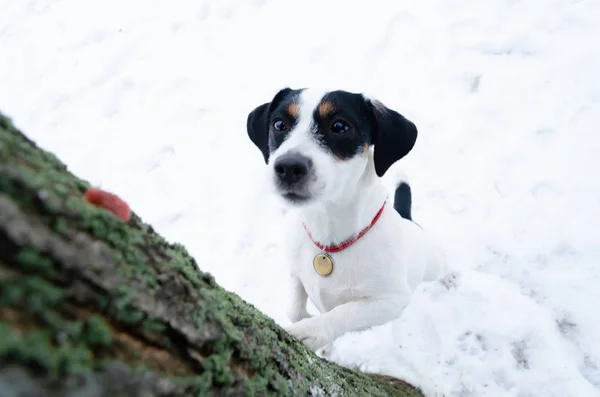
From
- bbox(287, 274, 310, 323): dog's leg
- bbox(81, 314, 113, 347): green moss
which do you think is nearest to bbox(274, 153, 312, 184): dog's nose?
bbox(287, 274, 310, 323): dog's leg

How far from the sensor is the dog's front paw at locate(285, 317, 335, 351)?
72.5 inches

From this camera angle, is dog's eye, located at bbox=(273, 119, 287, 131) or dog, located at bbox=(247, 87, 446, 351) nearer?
dog, located at bbox=(247, 87, 446, 351)

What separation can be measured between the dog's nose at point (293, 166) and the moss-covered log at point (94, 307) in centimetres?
97

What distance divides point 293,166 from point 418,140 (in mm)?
Result: 2477

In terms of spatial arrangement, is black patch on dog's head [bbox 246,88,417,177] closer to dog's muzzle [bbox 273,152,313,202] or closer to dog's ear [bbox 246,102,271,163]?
dog's ear [bbox 246,102,271,163]

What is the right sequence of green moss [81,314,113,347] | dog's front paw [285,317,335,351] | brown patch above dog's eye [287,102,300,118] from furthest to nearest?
brown patch above dog's eye [287,102,300,118] → dog's front paw [285,317,335,351] → green moss [81,314,113,347]

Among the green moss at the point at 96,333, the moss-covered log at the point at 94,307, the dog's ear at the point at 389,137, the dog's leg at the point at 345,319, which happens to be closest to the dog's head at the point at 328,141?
the dog's ear at the point at 389,137

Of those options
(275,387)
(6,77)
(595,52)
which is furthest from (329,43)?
(275,387)

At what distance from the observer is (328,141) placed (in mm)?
2154

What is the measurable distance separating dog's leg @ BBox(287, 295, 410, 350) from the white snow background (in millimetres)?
797

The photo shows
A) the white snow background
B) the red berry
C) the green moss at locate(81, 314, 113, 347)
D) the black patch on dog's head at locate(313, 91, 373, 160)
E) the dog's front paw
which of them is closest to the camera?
the green moss at locate(81, 314, 113, 347)

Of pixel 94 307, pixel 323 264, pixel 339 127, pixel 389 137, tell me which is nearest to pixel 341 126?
pixel 339 127

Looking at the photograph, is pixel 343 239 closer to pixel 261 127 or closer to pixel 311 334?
pixel 311 334

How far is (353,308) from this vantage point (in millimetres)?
2066
